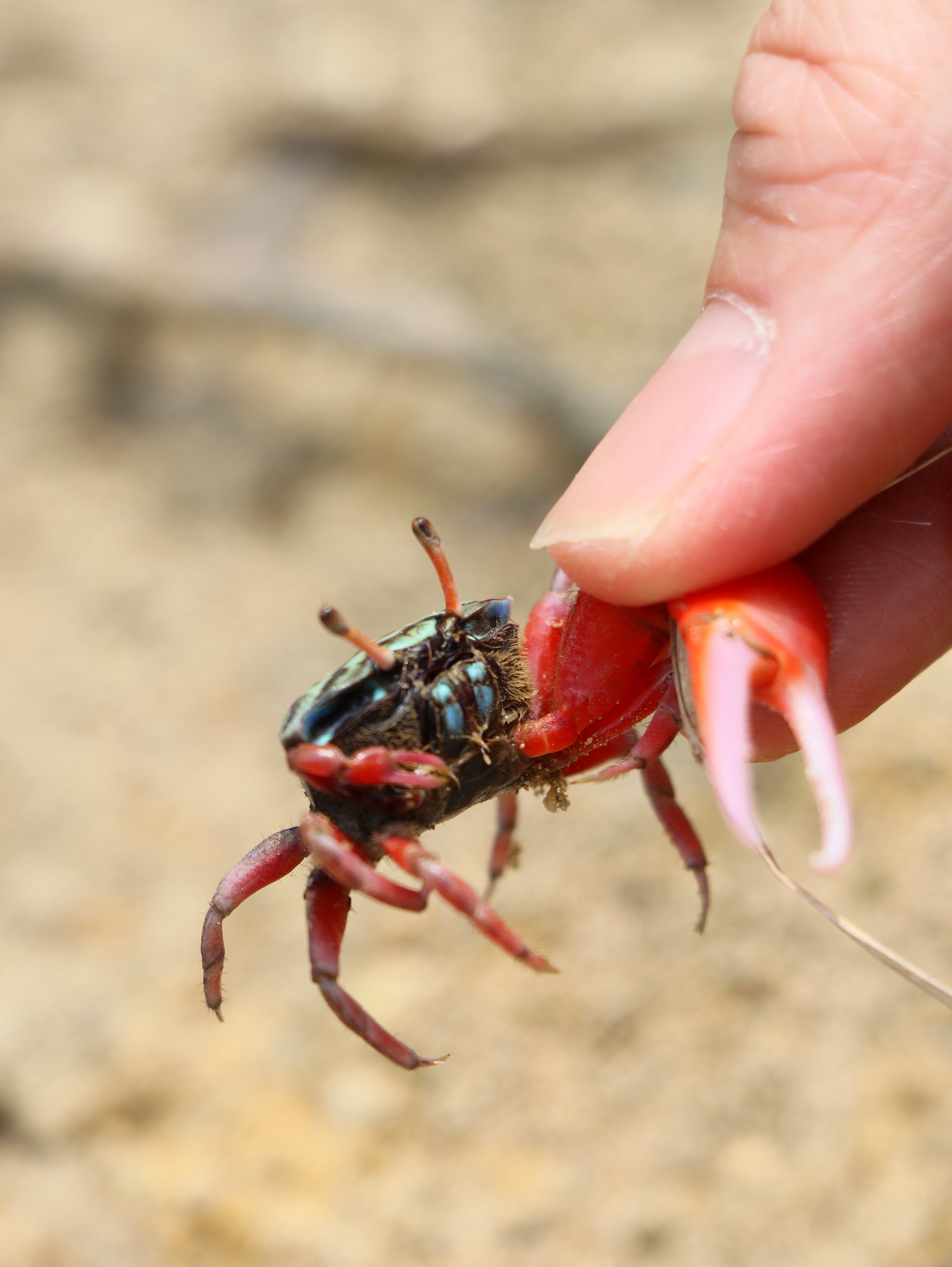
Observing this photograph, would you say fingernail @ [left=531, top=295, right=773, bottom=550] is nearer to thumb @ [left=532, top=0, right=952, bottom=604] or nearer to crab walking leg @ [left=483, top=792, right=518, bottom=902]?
thumb @ [left=532, top=0, right=952, bottom=604]

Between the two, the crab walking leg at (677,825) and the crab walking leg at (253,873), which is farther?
the crab walking leg at (677,825)

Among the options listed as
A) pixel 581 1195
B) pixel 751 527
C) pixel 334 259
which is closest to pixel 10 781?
pixel 581 1195

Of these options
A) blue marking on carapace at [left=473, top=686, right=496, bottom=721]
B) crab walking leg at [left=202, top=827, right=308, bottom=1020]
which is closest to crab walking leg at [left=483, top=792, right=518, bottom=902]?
blue marking on carapace at [left=473, top=686, right=496, bottom=721]

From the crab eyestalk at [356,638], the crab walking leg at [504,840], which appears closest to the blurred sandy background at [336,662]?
the crab walking leg at [504,840]

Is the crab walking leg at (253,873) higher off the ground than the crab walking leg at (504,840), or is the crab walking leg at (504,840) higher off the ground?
the crab walking leg at (253,873)

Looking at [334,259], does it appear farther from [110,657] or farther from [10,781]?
[10,781]

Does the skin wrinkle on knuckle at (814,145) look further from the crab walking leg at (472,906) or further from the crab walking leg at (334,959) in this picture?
the crab walking leg at (334,959)
